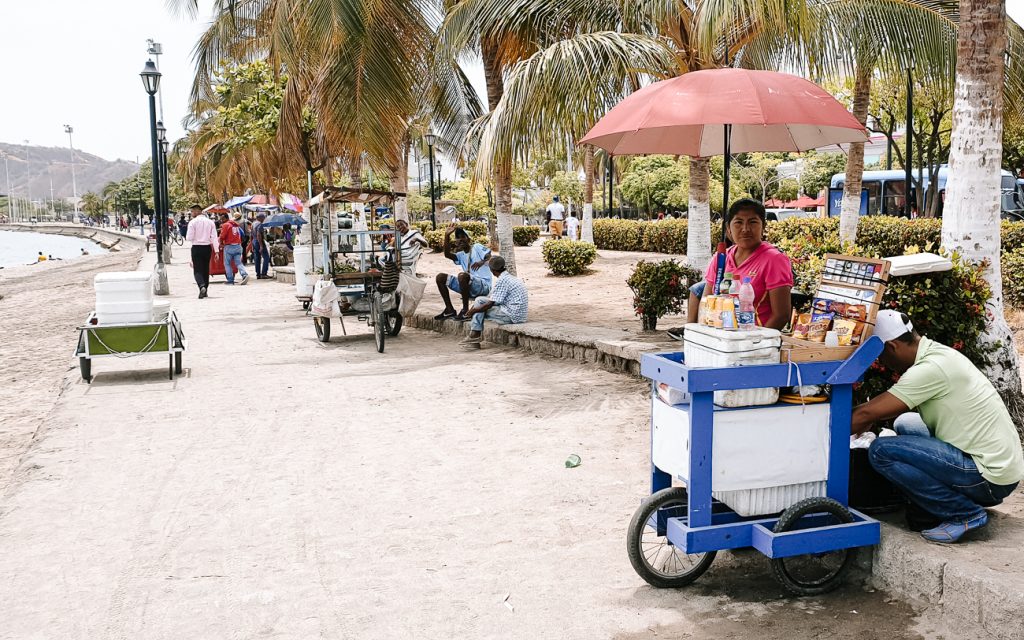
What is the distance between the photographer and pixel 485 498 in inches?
204

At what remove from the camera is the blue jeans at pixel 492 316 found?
34.9ft

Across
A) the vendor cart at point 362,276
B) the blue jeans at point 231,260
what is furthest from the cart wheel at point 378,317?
the blue jeans at point 231,260

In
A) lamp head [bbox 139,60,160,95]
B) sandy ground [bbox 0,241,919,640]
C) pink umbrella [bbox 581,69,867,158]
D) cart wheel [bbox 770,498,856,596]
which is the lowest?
sandy ground [bbox 0,241,919,640]

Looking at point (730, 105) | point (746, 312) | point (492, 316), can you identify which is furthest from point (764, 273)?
point (492, 316)

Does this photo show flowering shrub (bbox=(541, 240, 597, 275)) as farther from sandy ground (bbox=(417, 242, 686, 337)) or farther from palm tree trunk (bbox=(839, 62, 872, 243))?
palm tree trunk (bbox=(839, 62, 872, 243))

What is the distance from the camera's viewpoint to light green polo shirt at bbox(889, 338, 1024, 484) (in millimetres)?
3686

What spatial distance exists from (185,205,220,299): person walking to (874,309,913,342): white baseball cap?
50.7 ft

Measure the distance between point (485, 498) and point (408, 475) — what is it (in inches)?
27.4

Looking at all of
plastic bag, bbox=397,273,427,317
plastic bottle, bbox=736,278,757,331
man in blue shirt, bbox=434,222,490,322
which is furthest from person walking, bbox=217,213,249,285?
plastic bottle, bbox=736,278,757,331

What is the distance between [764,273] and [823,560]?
1.63 m

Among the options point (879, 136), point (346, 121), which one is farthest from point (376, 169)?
point (879, 136)

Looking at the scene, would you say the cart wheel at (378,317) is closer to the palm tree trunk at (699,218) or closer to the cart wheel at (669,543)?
the palm tree trunk at (699,218)

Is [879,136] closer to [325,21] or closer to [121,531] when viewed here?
[325,21]

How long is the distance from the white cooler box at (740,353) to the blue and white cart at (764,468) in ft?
0.17
